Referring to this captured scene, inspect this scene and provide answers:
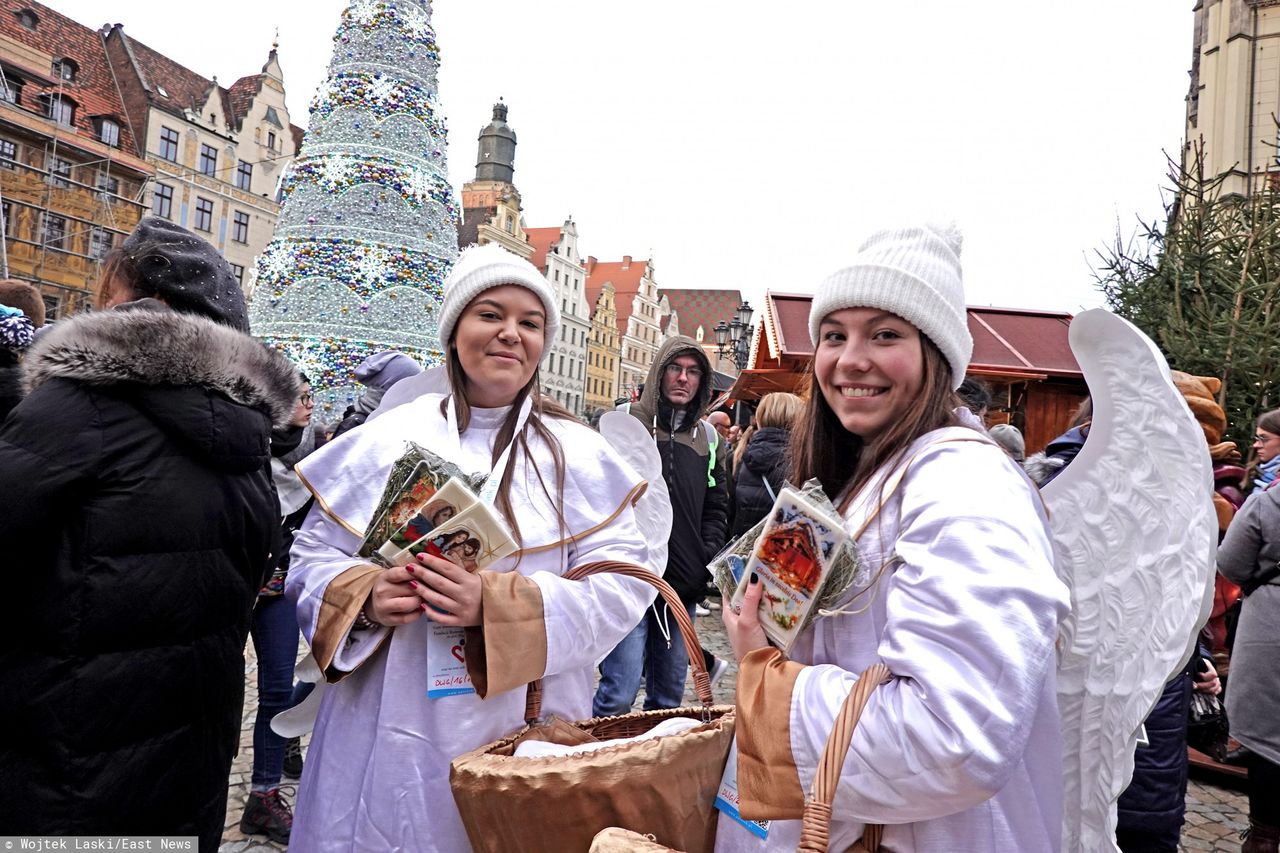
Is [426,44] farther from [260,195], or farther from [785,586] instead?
[260,195]

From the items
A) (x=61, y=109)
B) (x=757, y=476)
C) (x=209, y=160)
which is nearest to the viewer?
(x=757, y=476)

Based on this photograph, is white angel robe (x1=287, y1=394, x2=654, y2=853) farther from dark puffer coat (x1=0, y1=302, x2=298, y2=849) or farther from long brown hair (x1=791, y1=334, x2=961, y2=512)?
long brown hair (x1=791, y1=334, x2=961, y2=512)

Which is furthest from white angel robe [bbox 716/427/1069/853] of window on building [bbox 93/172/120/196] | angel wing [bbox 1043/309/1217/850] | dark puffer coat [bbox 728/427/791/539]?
window on building [bbox 93/172/120/196]

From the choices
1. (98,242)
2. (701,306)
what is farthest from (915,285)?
(701,306)

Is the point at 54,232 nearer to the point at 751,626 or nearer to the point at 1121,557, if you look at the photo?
the point at 751,626

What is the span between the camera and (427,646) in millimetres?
1833

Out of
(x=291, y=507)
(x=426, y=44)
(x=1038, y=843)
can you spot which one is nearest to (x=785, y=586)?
(x=1038, y=843)

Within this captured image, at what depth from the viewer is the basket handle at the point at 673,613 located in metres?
1.73

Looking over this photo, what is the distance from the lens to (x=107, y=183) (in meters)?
27.5

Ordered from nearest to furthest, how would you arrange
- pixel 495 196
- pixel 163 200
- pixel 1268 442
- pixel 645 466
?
pixel 645 466, pixel 1268 442, pixel 163 200, pixel 495 196

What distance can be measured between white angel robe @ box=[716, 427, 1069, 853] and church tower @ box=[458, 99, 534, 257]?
160 ft

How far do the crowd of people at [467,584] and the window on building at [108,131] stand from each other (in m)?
33.5

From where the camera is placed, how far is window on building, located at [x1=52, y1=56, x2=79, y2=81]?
92.6 ft

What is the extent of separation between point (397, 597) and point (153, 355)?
78cm
